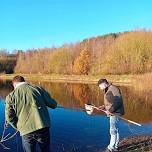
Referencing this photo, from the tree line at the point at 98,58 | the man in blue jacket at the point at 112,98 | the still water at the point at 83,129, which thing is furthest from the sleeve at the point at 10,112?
the tree line at the point at 98,58

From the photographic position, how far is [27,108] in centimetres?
609

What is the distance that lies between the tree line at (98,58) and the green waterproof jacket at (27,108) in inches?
1843

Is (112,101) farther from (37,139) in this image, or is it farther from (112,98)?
(37,139)

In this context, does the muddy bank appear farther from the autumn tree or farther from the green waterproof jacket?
the autumn tree

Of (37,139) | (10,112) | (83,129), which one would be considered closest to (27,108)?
(10,112)

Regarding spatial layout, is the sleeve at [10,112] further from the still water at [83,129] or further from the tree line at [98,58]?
the tree line at [98,58]

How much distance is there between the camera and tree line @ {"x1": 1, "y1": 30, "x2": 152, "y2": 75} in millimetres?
53812

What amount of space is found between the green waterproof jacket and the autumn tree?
193ft

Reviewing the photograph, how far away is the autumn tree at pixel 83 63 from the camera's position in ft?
215

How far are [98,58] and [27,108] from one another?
58.1 m

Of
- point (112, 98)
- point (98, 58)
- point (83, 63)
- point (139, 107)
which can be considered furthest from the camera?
point (83, 63)

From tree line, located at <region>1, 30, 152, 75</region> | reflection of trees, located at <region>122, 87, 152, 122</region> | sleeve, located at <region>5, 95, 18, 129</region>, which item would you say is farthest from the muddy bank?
tree line, located at <region>1, 30, 152, 75</region>

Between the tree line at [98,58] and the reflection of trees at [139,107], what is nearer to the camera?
the reflection of trees at [139,107]

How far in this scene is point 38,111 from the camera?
239 inches
